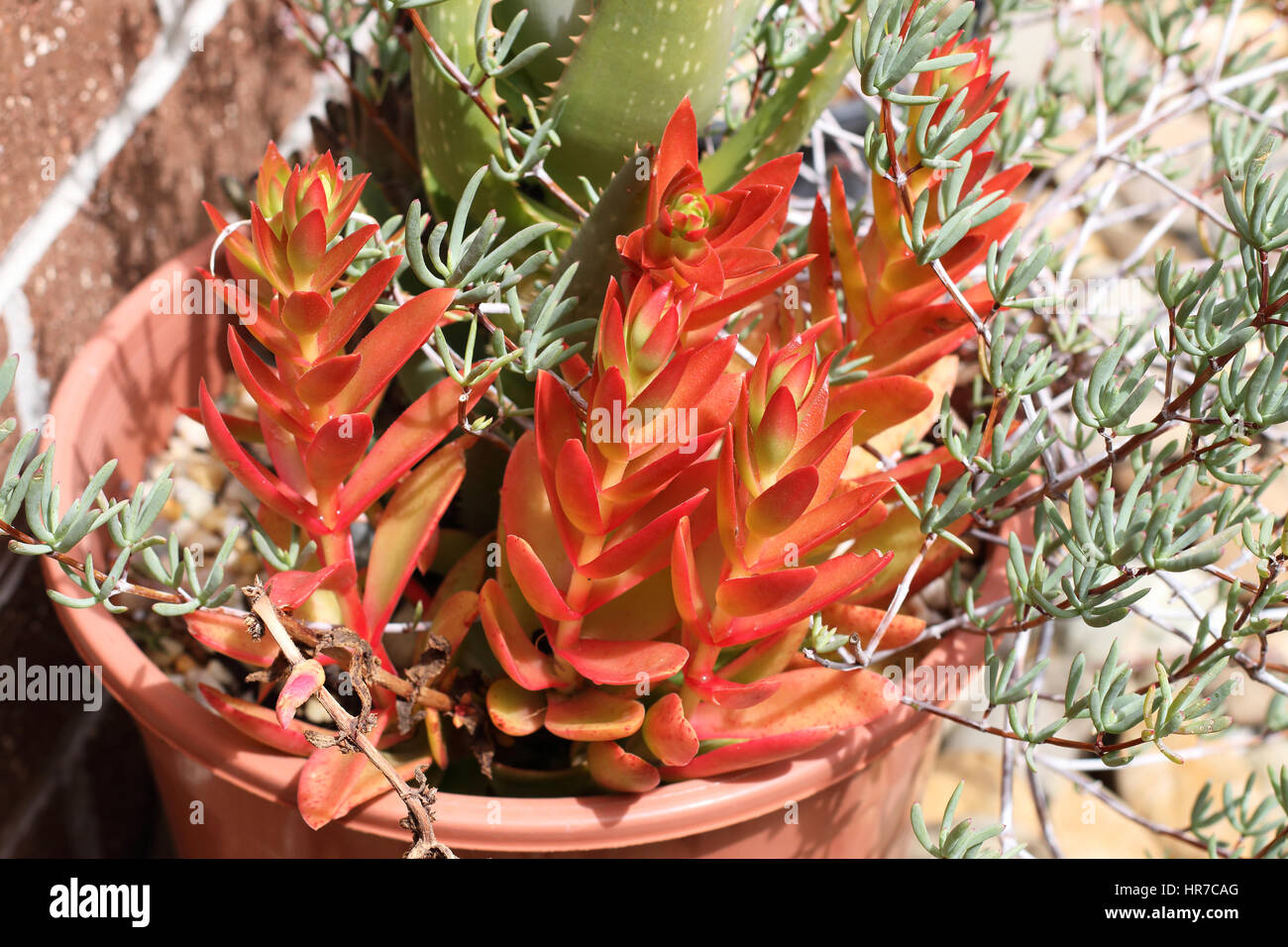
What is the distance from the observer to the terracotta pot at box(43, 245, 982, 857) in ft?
1.71

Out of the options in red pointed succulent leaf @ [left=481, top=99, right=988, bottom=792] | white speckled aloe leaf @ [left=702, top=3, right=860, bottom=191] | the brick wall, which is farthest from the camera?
the brick wall

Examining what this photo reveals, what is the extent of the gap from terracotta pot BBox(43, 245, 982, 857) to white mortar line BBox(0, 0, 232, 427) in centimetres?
5

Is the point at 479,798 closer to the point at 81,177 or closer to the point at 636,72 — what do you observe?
the point at 636,72

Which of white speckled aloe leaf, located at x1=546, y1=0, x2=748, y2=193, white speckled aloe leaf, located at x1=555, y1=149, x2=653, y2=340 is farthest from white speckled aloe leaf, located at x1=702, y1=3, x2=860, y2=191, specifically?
white speckled aloe leaf, located at x1=555, y1=149, x2=653, y2=340

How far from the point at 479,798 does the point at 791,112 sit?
0.40 meters

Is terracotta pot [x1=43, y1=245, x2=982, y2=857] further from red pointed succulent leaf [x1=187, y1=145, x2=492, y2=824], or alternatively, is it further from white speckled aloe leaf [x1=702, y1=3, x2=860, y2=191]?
white speckled aloe leaf [x1=702, y1=3, x2=860, y2=191]

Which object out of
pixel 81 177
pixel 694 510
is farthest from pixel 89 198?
pixel 694 510

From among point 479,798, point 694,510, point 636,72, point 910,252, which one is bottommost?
point 479,798

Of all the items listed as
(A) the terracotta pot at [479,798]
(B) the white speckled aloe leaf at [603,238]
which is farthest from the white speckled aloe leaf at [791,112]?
(A) the terracotta pot at [479,798]

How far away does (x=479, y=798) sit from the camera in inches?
20.8

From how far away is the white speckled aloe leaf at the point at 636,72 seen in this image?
530 mm

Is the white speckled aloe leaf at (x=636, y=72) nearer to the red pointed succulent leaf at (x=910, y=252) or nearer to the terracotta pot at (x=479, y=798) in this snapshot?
the red pointed succulent leaf at (x=910, y=252)

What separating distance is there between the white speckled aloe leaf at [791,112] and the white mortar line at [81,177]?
45cm
